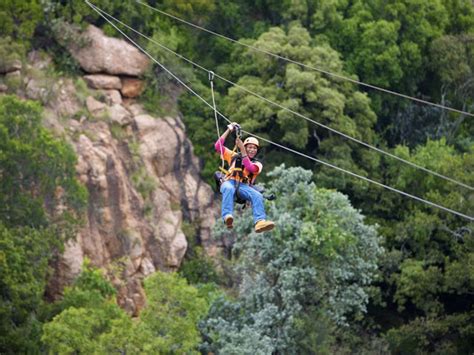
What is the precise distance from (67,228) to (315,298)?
6701 mm

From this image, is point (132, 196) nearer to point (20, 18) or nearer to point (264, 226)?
point (20, 18)

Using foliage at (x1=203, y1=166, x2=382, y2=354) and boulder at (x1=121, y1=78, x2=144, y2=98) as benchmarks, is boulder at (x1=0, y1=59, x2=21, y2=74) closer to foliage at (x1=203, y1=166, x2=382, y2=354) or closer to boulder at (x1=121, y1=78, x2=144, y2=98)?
boulder at (x1=121, y1=78, x2=144, y2=98)

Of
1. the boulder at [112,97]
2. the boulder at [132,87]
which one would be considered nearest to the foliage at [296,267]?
the boulder at [112,97]

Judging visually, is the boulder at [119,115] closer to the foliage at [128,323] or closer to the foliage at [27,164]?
the foliage at [27,164]

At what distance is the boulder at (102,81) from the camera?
41.5 meters

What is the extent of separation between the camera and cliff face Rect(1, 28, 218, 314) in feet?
127

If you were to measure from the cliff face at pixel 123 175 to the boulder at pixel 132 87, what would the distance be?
0.03 metres

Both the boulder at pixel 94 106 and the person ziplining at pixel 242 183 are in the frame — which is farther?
the boulder at pixel 94 106

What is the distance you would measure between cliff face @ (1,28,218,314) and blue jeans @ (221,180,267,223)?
15144 millimetres

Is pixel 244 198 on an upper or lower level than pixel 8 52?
upper

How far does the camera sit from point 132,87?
139ft

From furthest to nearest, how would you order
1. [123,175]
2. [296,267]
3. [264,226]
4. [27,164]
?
[123,175] → [296,267] → [27,164] → [264,226]

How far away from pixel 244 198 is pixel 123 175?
58.5 feet

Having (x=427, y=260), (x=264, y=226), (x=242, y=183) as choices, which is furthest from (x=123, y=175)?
(x=264, y=226)
